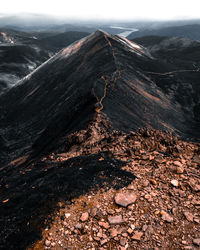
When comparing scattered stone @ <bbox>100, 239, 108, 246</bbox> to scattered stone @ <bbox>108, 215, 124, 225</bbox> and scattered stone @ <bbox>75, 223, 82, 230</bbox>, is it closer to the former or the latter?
scattered stone @ <bbox>108, 215, 124, 225</bbox>

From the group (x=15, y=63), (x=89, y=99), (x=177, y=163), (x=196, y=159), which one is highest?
(x=177, y=163)

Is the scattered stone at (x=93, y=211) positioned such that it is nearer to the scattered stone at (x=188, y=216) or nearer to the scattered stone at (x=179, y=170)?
the scattered stone at (x=188, y=216)

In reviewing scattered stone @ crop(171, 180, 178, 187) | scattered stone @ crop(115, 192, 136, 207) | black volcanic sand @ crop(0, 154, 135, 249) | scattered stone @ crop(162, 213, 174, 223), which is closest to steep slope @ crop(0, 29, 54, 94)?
black volcanic sand @ crop(0, 154, 135, 249)

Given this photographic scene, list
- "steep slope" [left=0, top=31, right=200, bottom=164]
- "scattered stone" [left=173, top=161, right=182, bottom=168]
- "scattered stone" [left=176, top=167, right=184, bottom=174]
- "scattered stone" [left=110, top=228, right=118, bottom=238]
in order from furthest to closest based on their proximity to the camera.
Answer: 1. "steep slope" [left=0, top=31, right=200, bottom=164]
2. "scattered stone" [left=173, top=161, right=182, bottom=168]
3. "scattered stone" [left=176, top=167, right=184, bottom=174]
4. "scattered stone" [left=110, top=228, right=118, bottom=238]

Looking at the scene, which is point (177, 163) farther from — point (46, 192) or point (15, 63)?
point (15, 63)

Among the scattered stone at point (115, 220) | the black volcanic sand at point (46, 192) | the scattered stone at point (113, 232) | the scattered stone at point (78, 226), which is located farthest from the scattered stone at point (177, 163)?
the scattered stone at point (78, 226)

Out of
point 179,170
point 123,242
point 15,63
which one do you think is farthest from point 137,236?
point 15,63

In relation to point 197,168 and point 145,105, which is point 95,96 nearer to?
point 145,105

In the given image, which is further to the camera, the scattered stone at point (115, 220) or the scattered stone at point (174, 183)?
the scattered stone at point (174, 183)

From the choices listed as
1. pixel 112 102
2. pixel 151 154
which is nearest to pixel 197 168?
pixel 151 154
